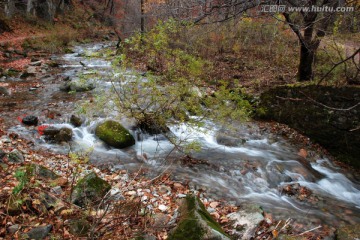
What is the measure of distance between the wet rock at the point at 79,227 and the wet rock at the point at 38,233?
0.82 ft

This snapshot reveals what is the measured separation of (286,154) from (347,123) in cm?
186

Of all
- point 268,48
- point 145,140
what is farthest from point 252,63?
point 145,140

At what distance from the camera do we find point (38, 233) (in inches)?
127

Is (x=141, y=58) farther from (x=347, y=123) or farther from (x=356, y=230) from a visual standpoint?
(x=356, y=230)

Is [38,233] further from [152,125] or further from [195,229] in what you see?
[152,125]

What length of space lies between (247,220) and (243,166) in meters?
2.46

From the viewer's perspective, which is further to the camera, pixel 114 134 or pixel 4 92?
pixel 4 92

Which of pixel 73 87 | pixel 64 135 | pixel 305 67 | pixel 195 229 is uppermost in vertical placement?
pixel 305 67

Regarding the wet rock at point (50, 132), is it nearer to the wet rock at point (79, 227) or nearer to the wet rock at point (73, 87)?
the wet rock at point (73, 87)

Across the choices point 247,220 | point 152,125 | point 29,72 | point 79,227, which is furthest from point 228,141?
point 29,72

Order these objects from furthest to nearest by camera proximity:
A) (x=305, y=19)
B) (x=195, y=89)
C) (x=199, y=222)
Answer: (x=305, y=19), (x=195, y=89), (x=199, y=222)

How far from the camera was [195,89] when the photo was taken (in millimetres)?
7184

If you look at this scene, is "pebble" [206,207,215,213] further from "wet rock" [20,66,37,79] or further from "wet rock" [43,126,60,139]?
"wet rock" [20,66,37,79]

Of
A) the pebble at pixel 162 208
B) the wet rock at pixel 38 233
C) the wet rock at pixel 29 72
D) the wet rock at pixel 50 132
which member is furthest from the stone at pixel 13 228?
the wet rock at pixel 29 72
